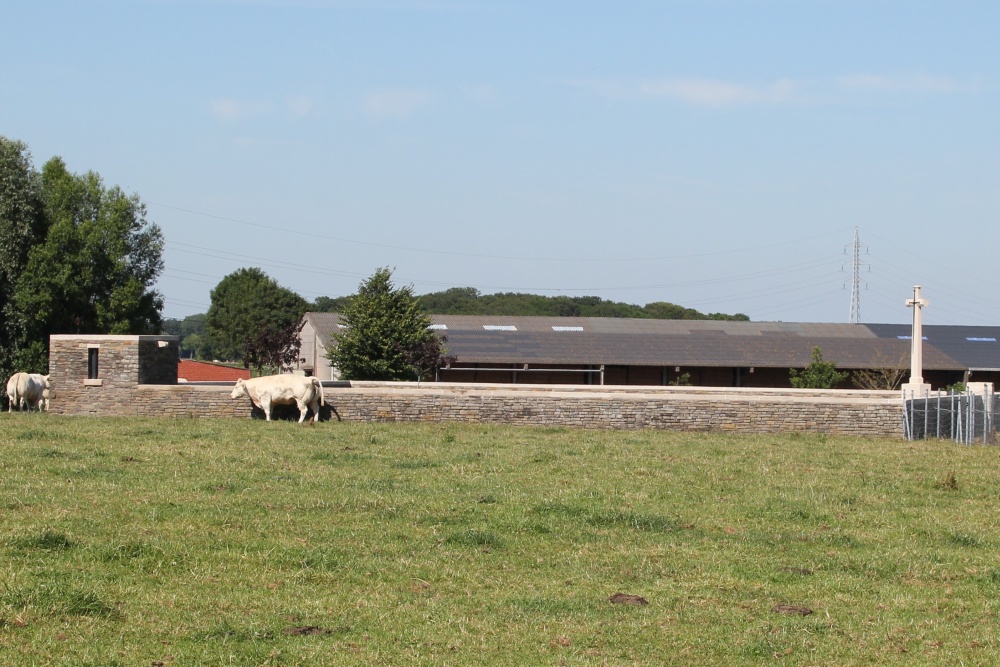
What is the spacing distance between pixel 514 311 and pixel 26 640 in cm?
12701

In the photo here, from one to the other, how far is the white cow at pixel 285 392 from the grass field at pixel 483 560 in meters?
8.69

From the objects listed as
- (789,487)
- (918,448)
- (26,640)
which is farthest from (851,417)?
(26,640)

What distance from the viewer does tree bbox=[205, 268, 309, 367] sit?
301 feet

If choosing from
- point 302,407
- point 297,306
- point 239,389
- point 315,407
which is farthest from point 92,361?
point 297,306

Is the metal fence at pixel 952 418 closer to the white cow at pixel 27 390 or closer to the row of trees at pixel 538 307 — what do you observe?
the white cow at pixel 27 390

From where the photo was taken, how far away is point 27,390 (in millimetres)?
30922

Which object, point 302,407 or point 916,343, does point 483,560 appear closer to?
point 302,407

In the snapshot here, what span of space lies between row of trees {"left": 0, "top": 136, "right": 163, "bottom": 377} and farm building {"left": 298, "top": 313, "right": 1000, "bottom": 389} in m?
11.0

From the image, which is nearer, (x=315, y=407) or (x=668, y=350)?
(x=315, y=407)

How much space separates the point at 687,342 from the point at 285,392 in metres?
37.2

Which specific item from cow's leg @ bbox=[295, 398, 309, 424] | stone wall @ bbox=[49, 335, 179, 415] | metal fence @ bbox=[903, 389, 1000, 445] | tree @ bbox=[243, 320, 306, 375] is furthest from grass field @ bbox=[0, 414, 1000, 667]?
tree @ bbox=[243, 320, 306, 375]

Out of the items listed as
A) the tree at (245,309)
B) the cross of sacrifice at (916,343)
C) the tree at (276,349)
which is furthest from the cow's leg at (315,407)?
the tree at (245,309)

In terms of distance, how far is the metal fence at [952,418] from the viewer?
2639cm

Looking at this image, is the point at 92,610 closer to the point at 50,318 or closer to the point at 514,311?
the point at 50,318
